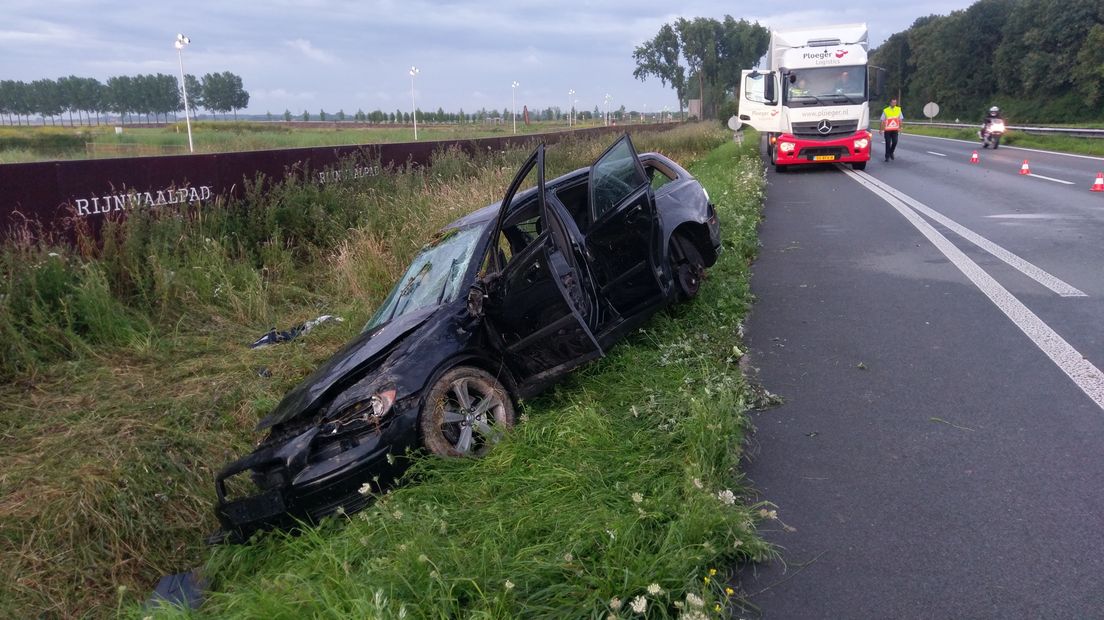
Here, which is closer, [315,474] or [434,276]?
[315,474]

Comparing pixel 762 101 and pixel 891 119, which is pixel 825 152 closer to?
pixel 762 101

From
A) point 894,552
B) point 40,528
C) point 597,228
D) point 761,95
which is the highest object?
point 761,95

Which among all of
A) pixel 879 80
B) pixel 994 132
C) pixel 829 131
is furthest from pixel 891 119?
pixel 994 132

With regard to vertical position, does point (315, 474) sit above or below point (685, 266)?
below

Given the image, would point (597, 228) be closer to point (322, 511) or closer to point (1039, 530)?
point (322, 511)

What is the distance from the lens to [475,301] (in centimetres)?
499

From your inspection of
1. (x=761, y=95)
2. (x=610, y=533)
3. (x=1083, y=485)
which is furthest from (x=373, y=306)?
(x=761, y=95)

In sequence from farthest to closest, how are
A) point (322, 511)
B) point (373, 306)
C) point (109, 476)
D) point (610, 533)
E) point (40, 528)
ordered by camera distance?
1. point (373, 306)
2. point (109, 476)
3. point (40, 528)
4. point (322, 511)
5. point (610, 533)

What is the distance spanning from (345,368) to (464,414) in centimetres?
75

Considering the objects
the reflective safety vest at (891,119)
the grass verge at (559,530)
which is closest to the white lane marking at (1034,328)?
the grass verge at (559,530)

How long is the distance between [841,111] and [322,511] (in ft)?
59.8

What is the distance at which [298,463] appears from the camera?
4.27 meters

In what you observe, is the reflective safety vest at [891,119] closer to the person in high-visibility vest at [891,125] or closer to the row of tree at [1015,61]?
the person in high-visibility vest at [891,125]

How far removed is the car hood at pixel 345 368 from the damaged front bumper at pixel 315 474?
0.24m
